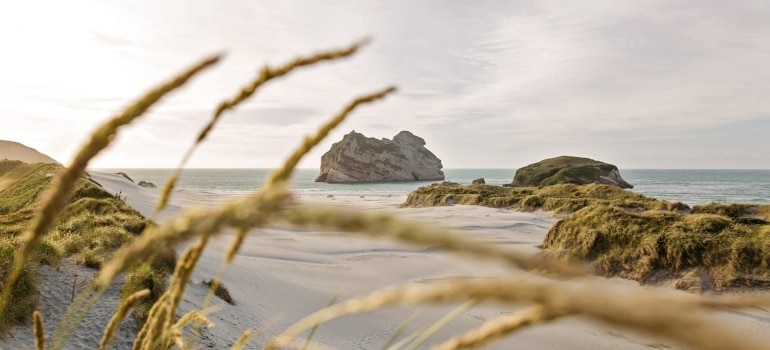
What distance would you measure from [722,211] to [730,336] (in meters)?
24.6

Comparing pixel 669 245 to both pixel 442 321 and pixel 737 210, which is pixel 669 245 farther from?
pixel 442 321

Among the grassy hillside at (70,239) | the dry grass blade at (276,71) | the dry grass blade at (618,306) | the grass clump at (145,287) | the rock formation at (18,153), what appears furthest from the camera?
the rock formation at (18,153)

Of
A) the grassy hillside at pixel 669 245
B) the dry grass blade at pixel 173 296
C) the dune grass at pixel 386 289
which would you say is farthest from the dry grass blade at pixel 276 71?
the grassy hillside at pixel 669 245

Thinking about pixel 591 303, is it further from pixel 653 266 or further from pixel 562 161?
pixel 562 161

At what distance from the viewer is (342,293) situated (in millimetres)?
11086

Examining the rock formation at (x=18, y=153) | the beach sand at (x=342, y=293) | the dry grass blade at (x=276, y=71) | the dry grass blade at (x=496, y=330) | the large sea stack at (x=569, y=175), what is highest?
the rock formation at (x=18, y=153)

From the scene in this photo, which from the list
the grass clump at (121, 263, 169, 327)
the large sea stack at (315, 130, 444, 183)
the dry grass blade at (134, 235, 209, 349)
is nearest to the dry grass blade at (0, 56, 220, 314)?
the dry grass blade at (134, 235, 209, 349)

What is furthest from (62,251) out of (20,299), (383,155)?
(383,155)

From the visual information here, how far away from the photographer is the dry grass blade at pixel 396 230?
0.45 meters

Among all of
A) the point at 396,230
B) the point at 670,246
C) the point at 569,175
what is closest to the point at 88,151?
the point at 396,230

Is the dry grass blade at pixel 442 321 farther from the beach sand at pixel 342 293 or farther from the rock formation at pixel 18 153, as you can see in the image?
the rock formation at pixel 18 153

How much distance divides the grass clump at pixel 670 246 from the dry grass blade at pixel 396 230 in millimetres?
12577

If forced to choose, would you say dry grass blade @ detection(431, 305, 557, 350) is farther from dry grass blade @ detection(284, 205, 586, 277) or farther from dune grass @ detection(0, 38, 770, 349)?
dry grass blade @ detection(284, 205, 586, 277)

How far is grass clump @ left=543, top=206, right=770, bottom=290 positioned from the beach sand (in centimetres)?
80
